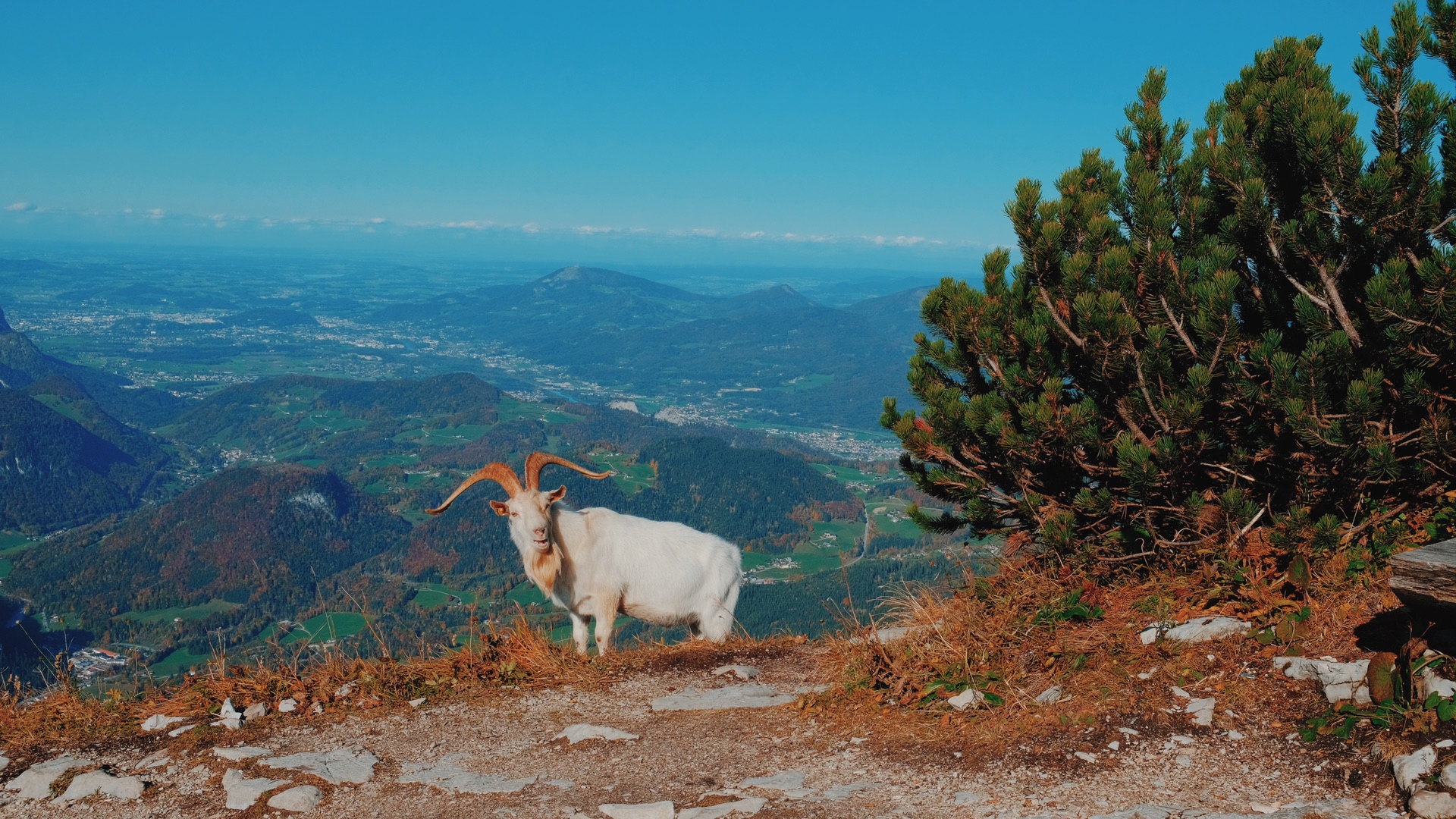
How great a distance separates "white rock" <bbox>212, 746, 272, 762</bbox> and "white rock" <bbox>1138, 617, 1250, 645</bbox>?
23.7 feet

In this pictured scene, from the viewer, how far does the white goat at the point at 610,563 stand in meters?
10.1

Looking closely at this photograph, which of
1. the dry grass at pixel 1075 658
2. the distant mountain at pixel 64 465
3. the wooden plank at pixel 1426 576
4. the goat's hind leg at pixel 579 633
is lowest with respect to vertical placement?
the distant mountain at pixel 64 465

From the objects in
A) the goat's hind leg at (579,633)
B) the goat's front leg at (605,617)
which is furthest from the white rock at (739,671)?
the goat's front leg at (605,617)

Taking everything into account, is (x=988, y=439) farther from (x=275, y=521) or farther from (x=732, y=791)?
(x=275, y=521)

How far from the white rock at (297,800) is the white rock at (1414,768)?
6.78 m

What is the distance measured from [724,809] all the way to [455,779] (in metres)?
2.28

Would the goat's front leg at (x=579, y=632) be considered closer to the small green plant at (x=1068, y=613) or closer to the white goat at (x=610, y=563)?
the white goat at (x=610, y=563)

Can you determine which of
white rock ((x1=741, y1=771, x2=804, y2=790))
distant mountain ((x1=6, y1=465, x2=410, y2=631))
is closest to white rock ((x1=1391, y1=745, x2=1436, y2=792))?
white rock ((x1=741, y1=771, x2=804, y2=790))

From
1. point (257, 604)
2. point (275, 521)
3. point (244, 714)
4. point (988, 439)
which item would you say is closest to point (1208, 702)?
point (988, 439)

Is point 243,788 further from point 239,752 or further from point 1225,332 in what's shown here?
point 1225,332

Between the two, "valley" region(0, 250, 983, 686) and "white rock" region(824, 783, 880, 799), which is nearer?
"white rock" region(824, 783, 880, 799)

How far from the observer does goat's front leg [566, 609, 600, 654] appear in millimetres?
10039

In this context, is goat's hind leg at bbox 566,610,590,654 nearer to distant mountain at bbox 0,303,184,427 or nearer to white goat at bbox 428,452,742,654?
white goat at bbox 428,452,742,654

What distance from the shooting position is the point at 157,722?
316 inches
